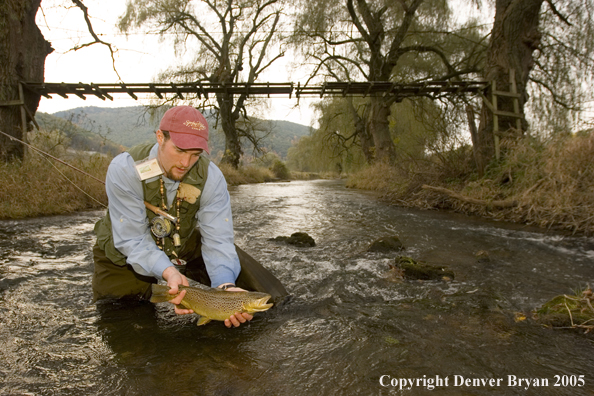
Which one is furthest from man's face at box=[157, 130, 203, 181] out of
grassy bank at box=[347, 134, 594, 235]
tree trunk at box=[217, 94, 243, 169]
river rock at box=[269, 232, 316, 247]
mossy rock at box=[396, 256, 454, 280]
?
tree trunk at box=[217, 94, 243, 169]

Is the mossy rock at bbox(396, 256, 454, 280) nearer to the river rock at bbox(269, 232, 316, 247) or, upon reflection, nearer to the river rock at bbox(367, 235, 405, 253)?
the river rock at bbox(367, 235, 405, 253)

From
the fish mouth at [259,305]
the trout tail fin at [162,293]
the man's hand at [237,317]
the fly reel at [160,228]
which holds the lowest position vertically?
the man's hand at [237,317]

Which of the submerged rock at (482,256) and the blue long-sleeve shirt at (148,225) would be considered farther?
the submerged rock at (482,256)

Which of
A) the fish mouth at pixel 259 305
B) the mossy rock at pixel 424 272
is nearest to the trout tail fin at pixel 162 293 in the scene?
the fish mouth at pixel 259 305

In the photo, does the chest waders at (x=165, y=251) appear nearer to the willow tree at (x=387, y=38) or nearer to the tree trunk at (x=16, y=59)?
the tree trunk at (x=16, y=59)

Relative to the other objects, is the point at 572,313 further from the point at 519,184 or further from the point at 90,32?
the point at 90,32

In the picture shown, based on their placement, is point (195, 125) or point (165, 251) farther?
point (165, 251)

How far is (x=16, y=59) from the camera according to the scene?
10.6 meters

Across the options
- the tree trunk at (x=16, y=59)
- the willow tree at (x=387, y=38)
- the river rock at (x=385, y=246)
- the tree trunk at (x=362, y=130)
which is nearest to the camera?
the river rock at (x=385, y=246)

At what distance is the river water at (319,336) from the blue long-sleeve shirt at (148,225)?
2.04 ft

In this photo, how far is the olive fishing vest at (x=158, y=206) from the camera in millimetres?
3146

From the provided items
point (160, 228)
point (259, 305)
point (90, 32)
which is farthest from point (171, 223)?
point (90, 32)

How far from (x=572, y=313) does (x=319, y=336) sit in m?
2.30

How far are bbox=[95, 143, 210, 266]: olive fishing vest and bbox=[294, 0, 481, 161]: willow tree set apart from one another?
1581 centimetres
